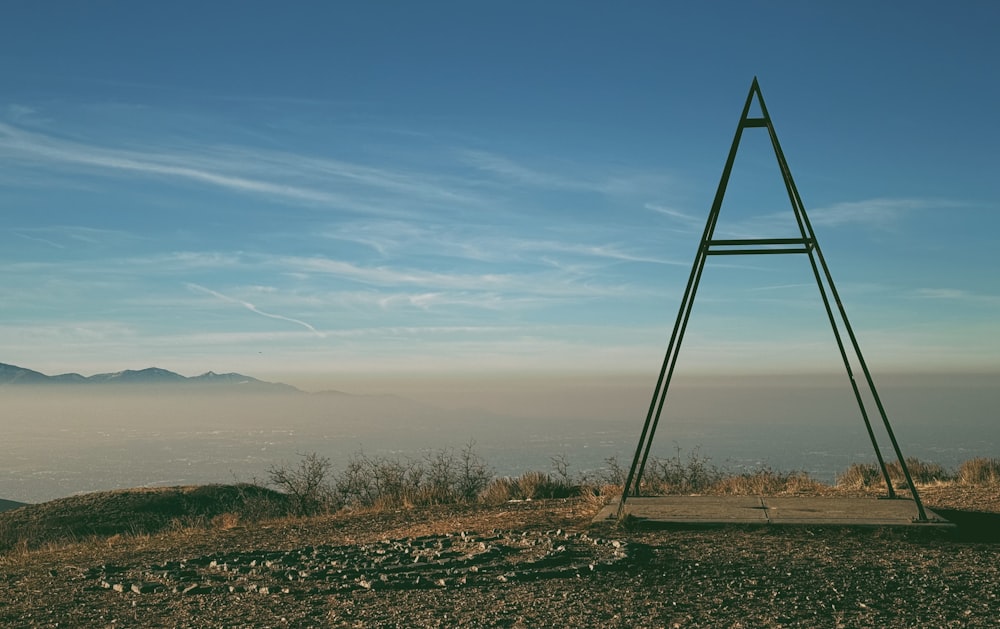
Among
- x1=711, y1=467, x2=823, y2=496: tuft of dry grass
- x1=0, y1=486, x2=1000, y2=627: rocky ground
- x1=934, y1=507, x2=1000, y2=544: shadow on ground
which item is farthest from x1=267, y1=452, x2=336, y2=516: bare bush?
x1=934, y1=507, x2=1000, y2=544: shadow on ground

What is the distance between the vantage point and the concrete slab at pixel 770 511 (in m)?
8.66

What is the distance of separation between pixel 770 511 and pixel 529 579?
3.70 meters

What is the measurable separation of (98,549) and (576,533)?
554 centimetres

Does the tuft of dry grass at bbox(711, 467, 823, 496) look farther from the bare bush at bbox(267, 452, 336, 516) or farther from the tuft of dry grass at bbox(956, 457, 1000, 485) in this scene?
the bare bush at bbox(267, 452, 336, 516)

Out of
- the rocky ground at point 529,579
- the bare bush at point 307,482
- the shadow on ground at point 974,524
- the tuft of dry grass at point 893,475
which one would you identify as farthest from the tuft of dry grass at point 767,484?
the bare bush at point 307,482

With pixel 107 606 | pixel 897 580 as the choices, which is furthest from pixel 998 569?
pixel 107 606

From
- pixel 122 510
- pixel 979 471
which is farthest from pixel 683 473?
pixel 122 510

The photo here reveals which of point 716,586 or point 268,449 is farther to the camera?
point 268,449

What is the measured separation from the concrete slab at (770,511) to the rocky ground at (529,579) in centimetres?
21

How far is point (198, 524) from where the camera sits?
11.6m

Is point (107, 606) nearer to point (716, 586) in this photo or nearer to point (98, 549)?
point (98, 549)

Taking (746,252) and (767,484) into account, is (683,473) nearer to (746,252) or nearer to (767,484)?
(767,484)

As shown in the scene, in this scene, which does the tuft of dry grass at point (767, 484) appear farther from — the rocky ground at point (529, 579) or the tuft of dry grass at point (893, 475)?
the rocky ground at point (529, 579)

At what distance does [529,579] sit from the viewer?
6879mm
